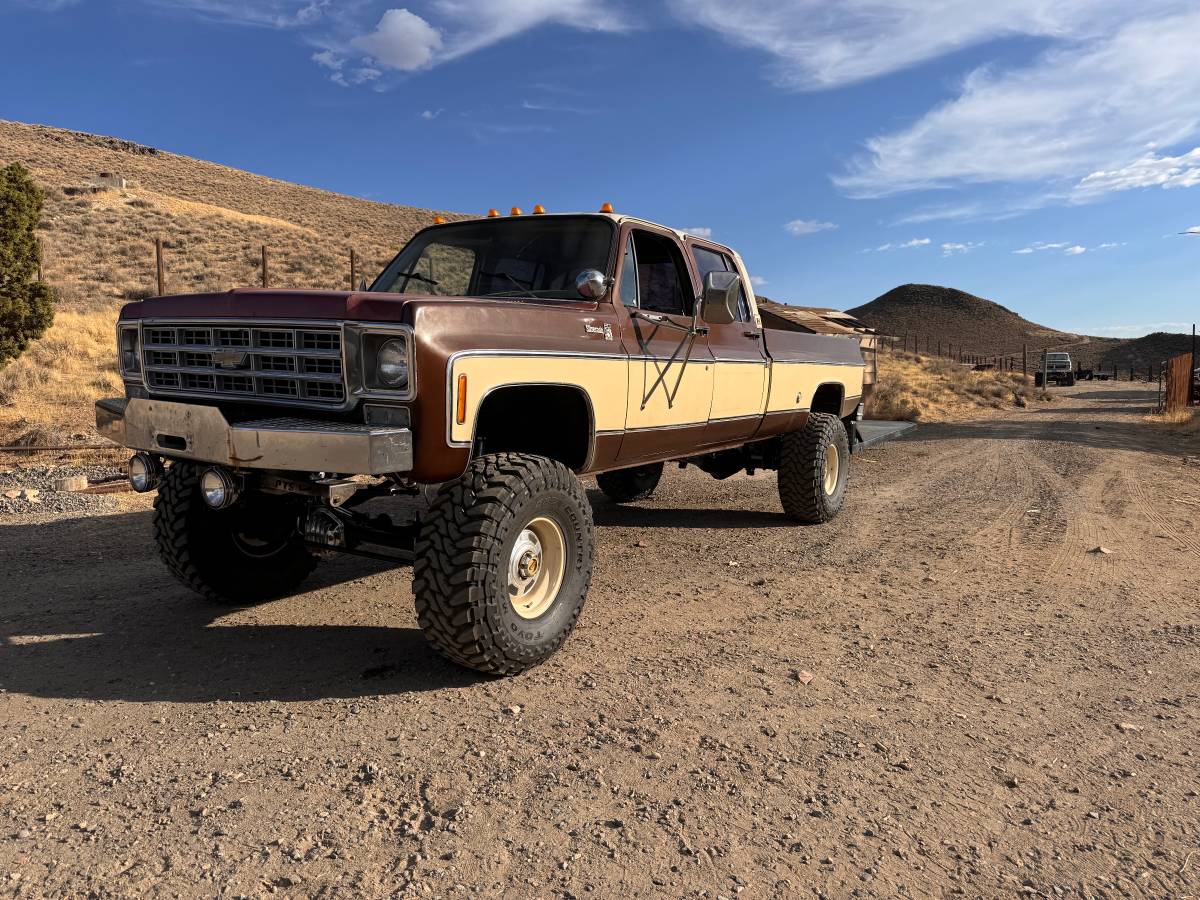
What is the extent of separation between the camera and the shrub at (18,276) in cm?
1396

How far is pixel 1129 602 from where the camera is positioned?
487 cm

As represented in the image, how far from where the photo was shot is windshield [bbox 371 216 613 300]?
4602 mm

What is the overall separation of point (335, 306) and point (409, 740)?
1694 mm

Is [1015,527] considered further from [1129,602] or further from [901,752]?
[901,752]

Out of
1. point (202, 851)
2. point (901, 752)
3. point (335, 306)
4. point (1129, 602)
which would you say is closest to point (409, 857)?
point (202, 851)

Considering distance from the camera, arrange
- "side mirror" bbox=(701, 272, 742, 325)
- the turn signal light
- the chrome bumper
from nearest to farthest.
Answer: the chrome bumper < the turn signal light < "side mirror" bbox=(701, 272, 742, 325)

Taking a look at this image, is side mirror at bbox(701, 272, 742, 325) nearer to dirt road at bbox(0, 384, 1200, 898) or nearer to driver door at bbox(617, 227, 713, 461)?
driver door at bbox(617, 227, 713, 461)

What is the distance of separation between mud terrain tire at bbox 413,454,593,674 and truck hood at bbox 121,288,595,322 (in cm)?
74

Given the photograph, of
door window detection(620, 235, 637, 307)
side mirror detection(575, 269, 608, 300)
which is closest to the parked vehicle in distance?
door window detection(620, 235, 637, 307)

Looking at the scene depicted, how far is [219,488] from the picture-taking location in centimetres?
347

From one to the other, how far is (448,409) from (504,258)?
1788mm

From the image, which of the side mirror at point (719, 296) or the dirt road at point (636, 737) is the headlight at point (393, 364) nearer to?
the dirt road at point (636, 737)

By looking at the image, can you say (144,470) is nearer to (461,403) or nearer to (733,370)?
(461,403)

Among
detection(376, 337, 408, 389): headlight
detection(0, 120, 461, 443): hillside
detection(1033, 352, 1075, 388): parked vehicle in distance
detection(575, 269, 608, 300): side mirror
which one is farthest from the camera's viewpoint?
detection(1033, 352, 1075, 388): parked vehicle in distance
